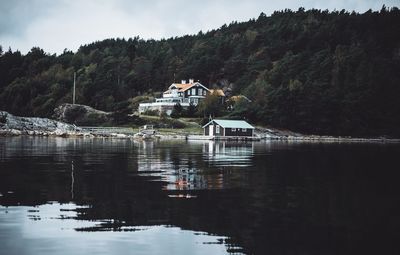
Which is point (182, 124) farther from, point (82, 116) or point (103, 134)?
point (82, 116)

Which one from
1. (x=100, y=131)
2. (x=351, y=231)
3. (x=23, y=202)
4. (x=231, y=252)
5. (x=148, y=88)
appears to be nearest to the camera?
(x=231, y=252)

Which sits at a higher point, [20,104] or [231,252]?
[20,104]

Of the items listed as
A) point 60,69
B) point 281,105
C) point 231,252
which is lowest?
point 231,252

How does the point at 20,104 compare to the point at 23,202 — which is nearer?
the point at 23,202

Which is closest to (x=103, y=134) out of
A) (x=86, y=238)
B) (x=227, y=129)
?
(x=227, y=129)

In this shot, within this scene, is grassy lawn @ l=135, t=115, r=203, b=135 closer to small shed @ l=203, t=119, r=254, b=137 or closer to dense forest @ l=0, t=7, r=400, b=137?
small shed @ l=203, t=119, r=254, b=137

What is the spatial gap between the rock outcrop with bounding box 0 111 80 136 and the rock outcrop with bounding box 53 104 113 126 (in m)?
8.24

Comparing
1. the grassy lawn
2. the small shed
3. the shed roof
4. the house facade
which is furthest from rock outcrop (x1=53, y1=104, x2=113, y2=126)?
the shed roof

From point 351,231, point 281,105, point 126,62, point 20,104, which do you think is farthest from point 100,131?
point 351,231

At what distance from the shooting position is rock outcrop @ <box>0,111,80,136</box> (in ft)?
309

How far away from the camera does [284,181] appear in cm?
→ 2527

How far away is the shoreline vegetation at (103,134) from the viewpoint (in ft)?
303

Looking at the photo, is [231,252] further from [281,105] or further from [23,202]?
[281,105]

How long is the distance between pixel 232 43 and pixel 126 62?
38.2 metres
